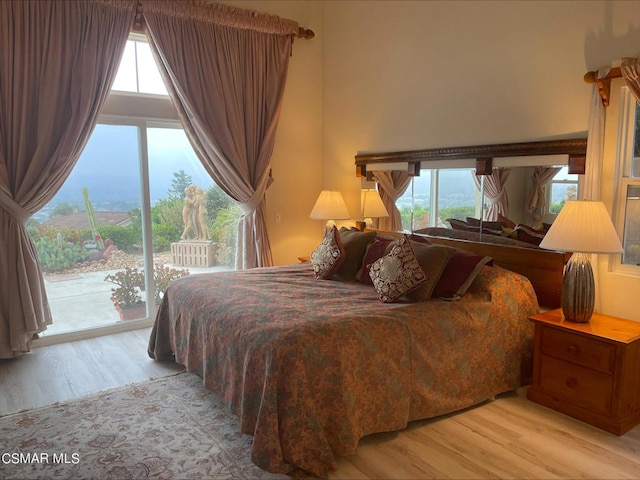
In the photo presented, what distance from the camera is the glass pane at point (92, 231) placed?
13.8 feet

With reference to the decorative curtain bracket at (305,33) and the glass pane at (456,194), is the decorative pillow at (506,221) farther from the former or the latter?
the decorative curtain bracket at (305,33)

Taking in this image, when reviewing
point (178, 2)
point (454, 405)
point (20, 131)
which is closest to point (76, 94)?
point (20, 131)

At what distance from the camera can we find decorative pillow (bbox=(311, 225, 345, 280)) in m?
3.68

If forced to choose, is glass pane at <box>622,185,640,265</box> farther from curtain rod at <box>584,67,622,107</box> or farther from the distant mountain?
the distant mountain

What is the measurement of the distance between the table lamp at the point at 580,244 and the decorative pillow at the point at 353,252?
138 centimetres

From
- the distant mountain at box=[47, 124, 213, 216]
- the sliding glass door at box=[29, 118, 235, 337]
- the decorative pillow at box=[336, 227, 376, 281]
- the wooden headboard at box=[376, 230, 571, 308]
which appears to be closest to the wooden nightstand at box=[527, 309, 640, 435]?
the wooden headboard at box=[376, 230, 571, 308]

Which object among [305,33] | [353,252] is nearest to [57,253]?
[353,252]

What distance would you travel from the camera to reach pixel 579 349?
9.01 feet

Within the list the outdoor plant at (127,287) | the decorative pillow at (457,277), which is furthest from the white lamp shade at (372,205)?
the outdoor plant at (127,287)

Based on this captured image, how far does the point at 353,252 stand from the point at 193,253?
77.5 inches

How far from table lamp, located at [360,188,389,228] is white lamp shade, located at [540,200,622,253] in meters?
2.01

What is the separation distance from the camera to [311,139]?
5465 millimetres

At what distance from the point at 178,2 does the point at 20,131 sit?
5.90 ft

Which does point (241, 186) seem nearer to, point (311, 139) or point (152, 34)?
point (311, 139)
